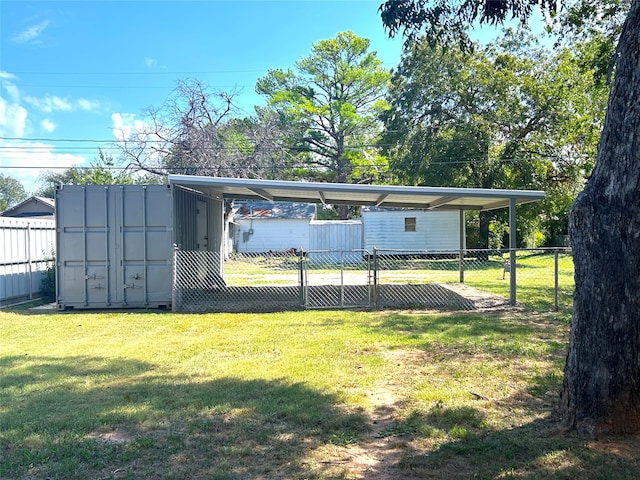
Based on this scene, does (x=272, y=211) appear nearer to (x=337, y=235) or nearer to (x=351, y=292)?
(x=337, y=235)

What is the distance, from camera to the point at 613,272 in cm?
337

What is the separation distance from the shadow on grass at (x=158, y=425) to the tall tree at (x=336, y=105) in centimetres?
2863

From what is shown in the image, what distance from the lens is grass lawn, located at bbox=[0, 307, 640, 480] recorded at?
3141 mm

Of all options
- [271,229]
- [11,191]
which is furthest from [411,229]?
[11,191]

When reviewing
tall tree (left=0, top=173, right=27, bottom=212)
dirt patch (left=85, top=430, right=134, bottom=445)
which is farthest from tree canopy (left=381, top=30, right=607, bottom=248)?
tall tree (left=0, top=173, right=27, bottom=212)

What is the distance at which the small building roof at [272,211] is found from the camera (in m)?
27.3

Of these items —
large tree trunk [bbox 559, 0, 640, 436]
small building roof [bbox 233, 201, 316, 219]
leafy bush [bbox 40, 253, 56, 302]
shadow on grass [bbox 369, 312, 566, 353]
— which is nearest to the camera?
large tree trunk [bbox 559, 0, 640, 436]

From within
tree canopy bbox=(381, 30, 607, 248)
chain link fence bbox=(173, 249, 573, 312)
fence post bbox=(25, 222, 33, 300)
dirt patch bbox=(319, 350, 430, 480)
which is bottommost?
dirt patch bbox=(319, 350, 430, 480)

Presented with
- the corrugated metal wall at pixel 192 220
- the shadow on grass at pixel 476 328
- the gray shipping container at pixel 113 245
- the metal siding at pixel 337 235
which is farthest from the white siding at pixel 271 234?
the shadow on grass at pixel 476 328

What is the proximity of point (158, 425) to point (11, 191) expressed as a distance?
7687cm

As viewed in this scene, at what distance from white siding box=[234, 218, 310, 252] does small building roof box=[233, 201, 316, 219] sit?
11.3 inches

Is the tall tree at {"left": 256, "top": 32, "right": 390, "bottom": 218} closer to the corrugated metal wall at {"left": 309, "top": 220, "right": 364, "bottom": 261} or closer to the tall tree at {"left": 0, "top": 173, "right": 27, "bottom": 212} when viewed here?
the corrugated metal wall at {"left": 309, "top": 220, "right": 364, "bottom": 261}

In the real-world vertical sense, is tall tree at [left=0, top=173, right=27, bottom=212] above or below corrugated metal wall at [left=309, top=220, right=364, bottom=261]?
above

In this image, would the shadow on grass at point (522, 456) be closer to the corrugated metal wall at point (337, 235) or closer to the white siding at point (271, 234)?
the corrugated metal wall at point (337, 235)
